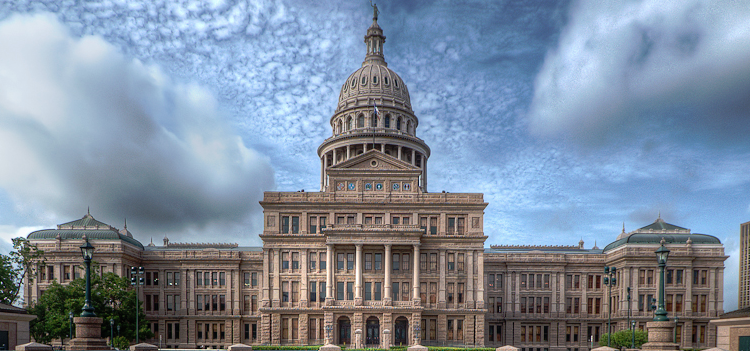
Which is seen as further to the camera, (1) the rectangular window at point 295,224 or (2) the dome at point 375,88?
(2) the dome at point 375,88

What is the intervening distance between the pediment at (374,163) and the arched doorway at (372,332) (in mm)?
19805

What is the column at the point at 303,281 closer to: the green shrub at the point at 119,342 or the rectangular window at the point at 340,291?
the rectangular window at the point at 340,291

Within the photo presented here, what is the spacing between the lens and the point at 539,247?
80.8 meters

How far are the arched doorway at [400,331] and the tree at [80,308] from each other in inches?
1170

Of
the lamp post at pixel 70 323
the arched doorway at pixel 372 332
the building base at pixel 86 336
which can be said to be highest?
the building base at pixel 86 336

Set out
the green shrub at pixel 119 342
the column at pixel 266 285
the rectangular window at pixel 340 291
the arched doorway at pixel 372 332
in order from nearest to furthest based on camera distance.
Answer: the green shrub at pixel 119 342
the arched doorway at pixel 372 332
the rectangular window at pixel 340 291
the column at pixel 266 285

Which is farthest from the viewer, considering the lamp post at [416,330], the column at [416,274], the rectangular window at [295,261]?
the rectangular window at [295,261]

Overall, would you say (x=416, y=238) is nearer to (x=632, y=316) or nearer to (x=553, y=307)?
(x=553, y=307)

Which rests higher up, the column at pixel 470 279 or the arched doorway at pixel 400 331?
the column at pixel 470 279

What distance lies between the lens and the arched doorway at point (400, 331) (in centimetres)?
6188

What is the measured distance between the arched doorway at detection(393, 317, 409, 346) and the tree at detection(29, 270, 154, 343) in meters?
29.7

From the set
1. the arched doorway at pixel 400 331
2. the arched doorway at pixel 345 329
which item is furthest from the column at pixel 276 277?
the arched doorway at pixel 400 331

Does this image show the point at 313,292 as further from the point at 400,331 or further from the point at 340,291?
the point at 400,331

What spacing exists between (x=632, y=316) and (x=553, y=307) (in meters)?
10.6
